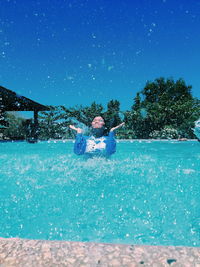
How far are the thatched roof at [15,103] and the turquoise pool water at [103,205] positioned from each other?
26.2 feet

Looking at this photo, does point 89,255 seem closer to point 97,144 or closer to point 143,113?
point 97,144

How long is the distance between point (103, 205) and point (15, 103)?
47.7ft

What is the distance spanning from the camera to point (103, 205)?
11.6 feet

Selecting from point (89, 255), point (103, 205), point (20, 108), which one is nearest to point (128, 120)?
point (20, 108)

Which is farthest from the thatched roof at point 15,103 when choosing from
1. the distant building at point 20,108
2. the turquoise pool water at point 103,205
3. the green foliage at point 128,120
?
the turquoise pool water at point 103,205

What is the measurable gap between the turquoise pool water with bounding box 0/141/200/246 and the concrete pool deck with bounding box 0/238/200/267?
0.77 m

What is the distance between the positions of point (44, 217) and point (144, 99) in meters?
25.4

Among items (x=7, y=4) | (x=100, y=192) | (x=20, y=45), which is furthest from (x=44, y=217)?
(x=20, y=45)

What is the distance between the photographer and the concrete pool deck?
148 centimetres

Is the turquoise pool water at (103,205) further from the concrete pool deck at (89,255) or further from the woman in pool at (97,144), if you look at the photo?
the concrete pool deck at (89,255)

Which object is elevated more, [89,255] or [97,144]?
[97,144]

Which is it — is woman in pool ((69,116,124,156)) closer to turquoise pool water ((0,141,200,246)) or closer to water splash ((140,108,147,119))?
turquoise pool water ((0,141,200,246))

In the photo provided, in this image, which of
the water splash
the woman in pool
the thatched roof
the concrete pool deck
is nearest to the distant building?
the thatched roof

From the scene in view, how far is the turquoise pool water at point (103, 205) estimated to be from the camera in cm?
251
